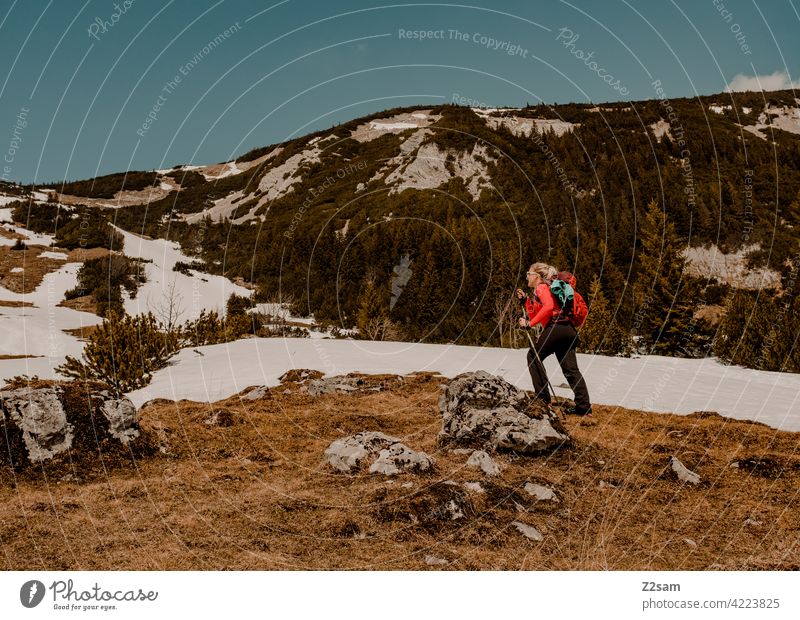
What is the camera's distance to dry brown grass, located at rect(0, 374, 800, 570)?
4.45m

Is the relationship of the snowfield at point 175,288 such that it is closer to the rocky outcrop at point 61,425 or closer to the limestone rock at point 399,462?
the rocky outcrop at point 61,425

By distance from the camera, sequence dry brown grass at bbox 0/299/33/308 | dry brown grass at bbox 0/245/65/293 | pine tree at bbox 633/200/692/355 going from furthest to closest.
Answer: dry brown grass at bbox 0/245/65/293, pine tree at bbox 633/200/692/355, dry brown grass at bbox 0/299/33/308

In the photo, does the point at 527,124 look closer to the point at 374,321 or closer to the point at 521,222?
the point at 521,222

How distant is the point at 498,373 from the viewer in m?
12.5

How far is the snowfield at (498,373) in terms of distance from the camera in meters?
10.1

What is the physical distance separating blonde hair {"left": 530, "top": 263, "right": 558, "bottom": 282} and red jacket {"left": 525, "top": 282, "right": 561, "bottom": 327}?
0.17m

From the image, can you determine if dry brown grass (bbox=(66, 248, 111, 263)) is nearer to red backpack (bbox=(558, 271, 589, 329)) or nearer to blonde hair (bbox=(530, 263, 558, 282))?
blonde hair (bbox=(530, 263, 558, 282))

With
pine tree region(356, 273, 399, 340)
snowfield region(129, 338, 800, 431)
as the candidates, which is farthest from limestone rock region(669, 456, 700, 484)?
pine tree region(356, 273, 399, 340)

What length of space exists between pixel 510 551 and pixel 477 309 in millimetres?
25006

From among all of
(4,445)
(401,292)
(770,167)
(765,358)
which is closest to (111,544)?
(4,445)

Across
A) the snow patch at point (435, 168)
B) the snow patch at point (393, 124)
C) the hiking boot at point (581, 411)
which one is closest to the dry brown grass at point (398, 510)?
the hiking boot at point (581, 411)

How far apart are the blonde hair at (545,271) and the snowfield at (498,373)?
11.3ft

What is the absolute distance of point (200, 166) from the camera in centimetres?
10731

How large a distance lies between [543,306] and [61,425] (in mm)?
6386
